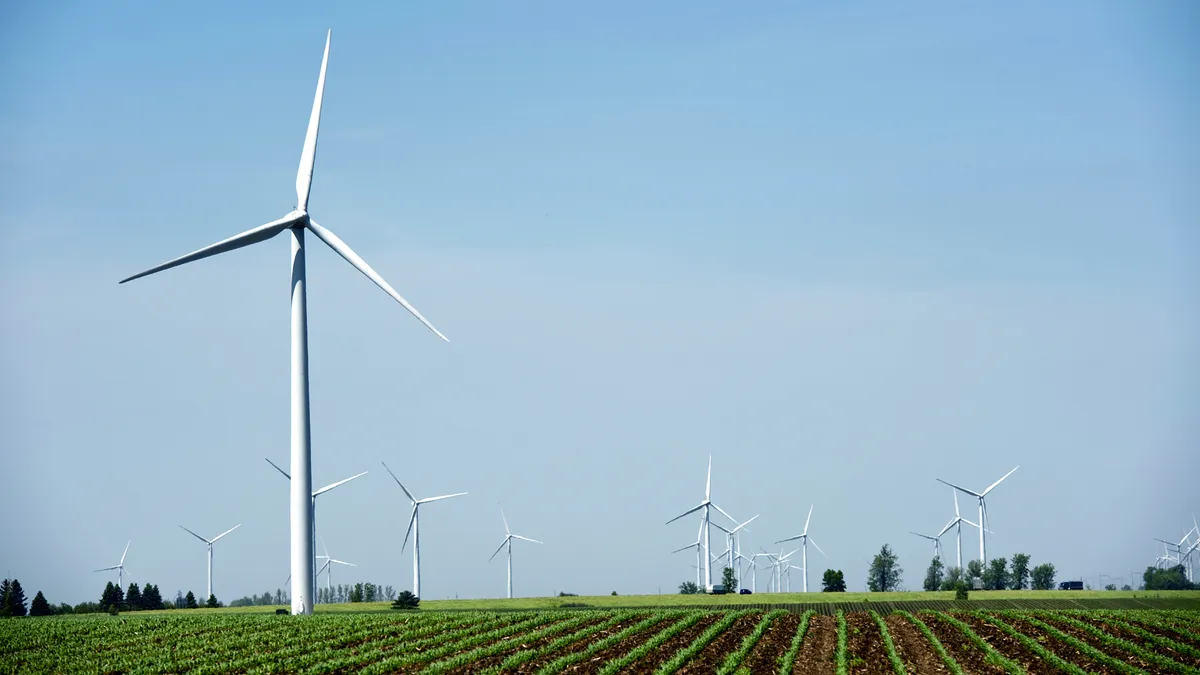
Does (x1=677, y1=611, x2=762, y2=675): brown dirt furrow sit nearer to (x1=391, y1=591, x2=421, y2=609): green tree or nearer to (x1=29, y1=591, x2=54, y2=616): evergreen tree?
(x1=391, y1=591, x2=421, y2=609): green tree

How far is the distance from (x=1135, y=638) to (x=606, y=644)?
82.0 ft

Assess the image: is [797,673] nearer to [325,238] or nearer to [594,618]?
[594,618]

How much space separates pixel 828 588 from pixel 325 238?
87.8 m

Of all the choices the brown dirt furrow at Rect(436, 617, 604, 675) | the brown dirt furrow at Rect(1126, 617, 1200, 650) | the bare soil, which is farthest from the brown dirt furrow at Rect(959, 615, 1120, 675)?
the brown dirt furrow at Rect(436, 617, 604, 675)

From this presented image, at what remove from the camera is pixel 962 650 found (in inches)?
1948

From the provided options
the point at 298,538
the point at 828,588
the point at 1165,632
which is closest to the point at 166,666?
the point at 298,538

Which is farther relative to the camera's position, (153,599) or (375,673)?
(153,599)

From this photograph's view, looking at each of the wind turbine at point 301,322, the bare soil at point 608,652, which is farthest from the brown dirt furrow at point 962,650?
the wind turbine at point 301,322

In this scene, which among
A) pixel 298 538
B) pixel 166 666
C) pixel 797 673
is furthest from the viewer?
pixel 298 538

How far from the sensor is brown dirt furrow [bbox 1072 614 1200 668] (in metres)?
47.1

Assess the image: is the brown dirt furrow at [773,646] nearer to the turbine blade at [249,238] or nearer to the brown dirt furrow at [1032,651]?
the brown dirt furrow at [1032,651]

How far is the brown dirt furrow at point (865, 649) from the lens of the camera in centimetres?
4281

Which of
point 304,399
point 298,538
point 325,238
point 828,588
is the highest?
point 325,238

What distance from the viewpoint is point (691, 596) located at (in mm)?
127500
